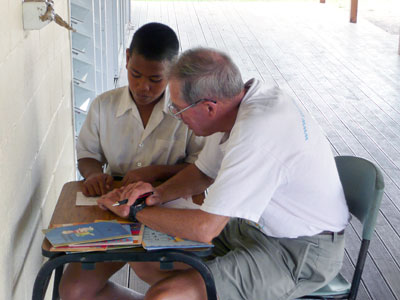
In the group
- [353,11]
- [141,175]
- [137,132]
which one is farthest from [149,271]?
[353,11]

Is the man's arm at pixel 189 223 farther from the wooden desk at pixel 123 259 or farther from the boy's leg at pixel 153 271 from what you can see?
the boy's leg at pixel 153 271

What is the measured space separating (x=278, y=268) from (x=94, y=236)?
61 cm

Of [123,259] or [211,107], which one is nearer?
[123,259]

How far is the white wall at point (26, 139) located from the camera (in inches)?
66.7

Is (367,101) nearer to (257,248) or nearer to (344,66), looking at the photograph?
(344,66)

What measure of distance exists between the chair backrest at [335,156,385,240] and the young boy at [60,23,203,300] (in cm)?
55

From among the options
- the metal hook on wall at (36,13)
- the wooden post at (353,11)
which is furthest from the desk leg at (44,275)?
the wooden post at (353,11)

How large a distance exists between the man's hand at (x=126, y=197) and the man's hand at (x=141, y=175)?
0.15m

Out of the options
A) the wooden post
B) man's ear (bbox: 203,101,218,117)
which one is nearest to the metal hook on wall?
man's ear (bbox: 203,101,218,117)

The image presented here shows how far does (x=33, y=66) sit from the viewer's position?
209cm

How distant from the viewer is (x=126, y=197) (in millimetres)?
1945

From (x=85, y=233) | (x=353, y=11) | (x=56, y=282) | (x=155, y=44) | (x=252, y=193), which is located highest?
(x=155, y=44)

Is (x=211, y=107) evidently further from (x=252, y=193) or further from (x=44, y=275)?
(x=44, y=275)

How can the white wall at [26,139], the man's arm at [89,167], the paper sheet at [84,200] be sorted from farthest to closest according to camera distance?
the man's arm at [89,167]
the paper sheet at [84,200]
the white wall at [26,139]
